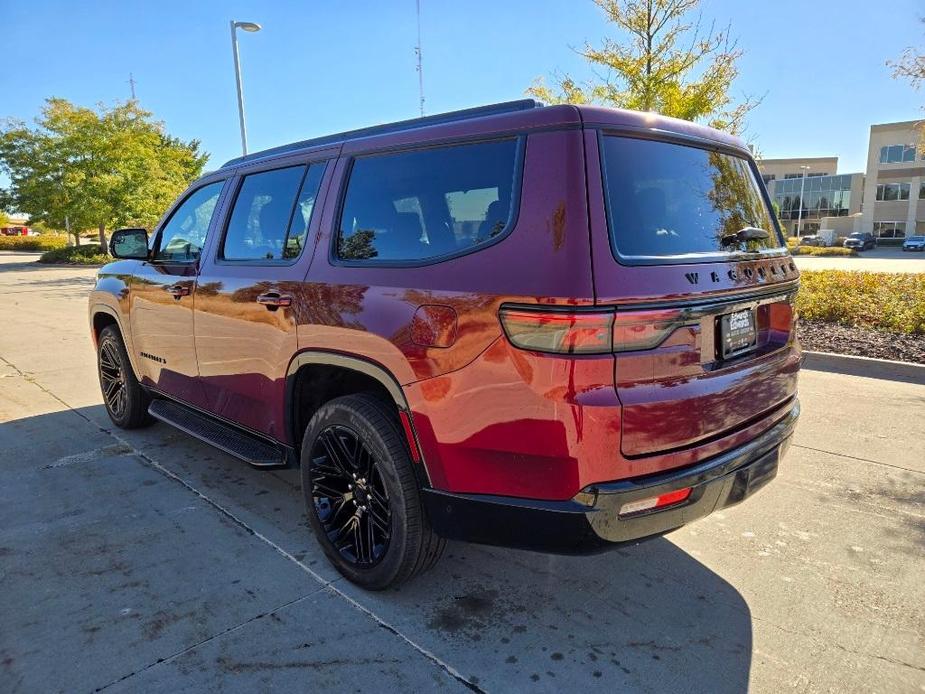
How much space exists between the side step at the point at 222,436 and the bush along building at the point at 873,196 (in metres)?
53.1

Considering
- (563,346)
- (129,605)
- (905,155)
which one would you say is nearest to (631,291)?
(563,346)

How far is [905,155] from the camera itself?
55906 millimetres

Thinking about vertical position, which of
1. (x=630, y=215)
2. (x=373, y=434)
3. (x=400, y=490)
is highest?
(x=630, y=215)

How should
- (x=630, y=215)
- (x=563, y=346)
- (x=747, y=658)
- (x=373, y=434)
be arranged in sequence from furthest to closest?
(x=373, y=434) → (x=747, y=658) → (x=630, y=215) → (x=563, y=346)

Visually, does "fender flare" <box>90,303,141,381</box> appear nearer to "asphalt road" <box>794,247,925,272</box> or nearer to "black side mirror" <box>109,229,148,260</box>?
"black side mirror" <box>109,229,148,260</box>

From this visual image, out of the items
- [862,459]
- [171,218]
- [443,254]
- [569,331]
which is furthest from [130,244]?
[862,459]

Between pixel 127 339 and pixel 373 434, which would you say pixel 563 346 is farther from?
pixel 127 339

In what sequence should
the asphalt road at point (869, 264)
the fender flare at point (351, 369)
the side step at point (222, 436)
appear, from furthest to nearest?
the asphalt road at point (869, 264) → the side step at point (222, 436) → the fender flare at point (351, 369)

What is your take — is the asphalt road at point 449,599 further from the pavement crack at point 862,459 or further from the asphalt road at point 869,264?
the asphalt road at point 869,264

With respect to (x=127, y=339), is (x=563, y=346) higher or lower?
higher

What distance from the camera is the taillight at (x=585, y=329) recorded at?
6.23 ft

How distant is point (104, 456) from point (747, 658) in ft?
13.9

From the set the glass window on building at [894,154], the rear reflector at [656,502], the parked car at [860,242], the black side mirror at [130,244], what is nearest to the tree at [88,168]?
the black side mirror at [130,244]

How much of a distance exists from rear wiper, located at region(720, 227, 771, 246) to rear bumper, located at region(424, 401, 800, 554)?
81 centimetres
